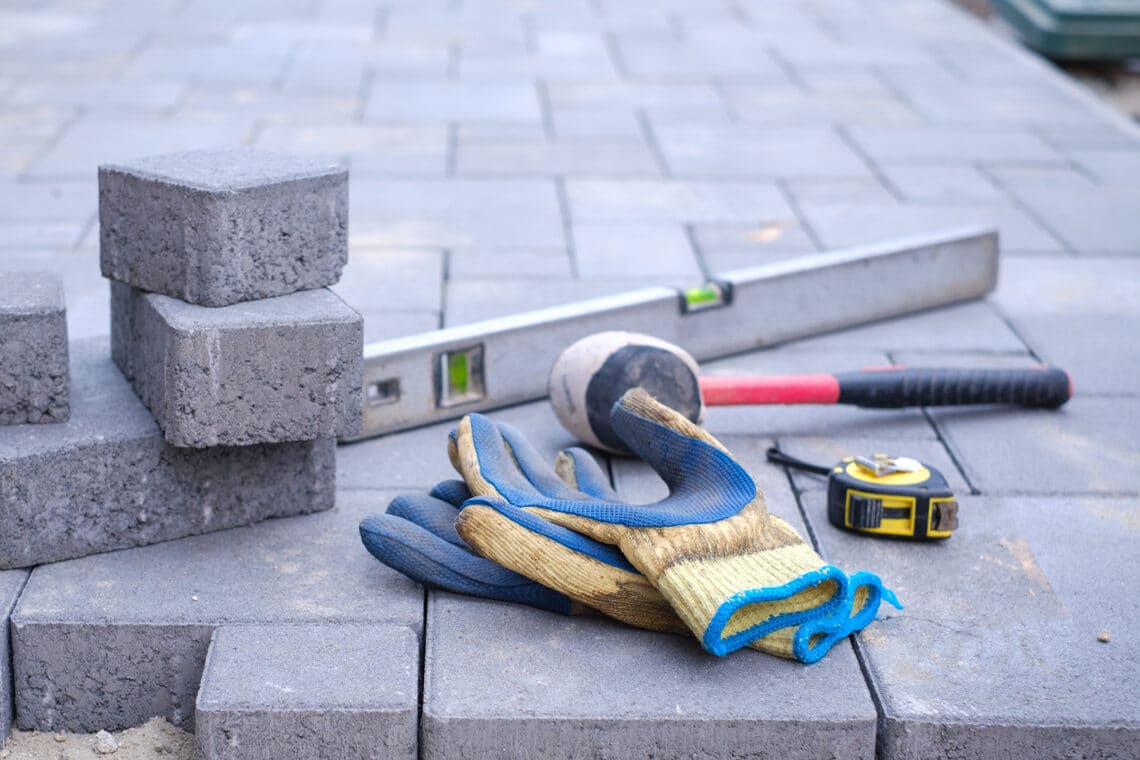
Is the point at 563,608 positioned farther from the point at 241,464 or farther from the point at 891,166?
the point at 891,166

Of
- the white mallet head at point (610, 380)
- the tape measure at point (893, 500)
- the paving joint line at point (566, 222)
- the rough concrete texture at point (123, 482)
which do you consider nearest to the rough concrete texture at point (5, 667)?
the rough concrete texture at point (123, 482)

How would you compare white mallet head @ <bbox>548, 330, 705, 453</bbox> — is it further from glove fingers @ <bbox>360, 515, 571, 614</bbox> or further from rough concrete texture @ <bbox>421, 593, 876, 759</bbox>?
rough concrete texture @ <bbox>421, 593, 876, 759</bbox>

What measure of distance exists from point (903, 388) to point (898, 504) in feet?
2.39

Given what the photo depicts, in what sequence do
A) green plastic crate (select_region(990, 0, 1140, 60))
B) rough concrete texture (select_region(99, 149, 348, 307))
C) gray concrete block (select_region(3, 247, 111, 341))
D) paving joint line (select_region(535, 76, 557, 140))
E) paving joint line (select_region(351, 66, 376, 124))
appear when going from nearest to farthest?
1. rough concrete texture (select_region(99, 149, 348, 307))
2. gray concrete block (select_region(3, 247, 111, 341))
3. paving joint line (select_region(535, 76, 557, 140))
4. paving joint line (select_region(351, 66, 376, 124))
5. green plastic crate (select_region(990, 0, 1140, 60))

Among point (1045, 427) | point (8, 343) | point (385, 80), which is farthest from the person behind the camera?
point (385, 80)

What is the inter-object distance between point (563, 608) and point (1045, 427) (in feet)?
5.61

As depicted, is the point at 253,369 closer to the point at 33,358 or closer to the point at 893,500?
the point at 33,358

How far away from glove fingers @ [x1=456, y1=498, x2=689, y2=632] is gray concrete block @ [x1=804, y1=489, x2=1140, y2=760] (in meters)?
0.42

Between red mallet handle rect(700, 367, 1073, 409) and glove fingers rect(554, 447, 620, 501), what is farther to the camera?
red mallet handle rect(700, 367, 1073, 409)

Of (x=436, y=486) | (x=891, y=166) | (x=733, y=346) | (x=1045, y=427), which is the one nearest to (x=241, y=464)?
(x=436, y=486)

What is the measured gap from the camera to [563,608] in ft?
8.67

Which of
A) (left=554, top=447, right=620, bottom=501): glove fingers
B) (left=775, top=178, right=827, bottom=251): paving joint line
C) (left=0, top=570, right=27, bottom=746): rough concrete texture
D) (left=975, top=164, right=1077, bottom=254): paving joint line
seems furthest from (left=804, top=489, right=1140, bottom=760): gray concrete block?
(left=975, top=164, right=1077, bottom=254): paving joint line

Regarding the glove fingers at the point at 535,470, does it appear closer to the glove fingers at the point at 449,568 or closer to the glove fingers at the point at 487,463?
the glove fingers at the point at 487,463

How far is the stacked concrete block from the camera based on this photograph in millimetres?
2701
